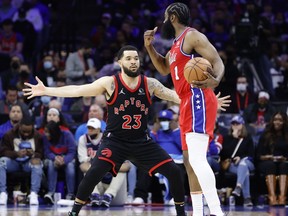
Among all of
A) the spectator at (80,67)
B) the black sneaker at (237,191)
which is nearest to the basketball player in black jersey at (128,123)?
the black sneaker at (237,191)

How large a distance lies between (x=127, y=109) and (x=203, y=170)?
1412 mm

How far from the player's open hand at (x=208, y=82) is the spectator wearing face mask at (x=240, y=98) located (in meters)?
7.43

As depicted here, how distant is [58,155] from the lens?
14555 millimetres

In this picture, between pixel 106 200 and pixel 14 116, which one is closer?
pixel 106 200

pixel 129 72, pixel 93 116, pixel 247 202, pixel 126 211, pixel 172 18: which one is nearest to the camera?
pixel 172 18

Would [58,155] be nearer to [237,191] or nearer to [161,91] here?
[237,191]

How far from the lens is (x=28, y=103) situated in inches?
660

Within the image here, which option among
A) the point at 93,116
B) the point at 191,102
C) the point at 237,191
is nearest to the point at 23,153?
the point at 93,116

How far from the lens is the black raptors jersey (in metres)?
9.95

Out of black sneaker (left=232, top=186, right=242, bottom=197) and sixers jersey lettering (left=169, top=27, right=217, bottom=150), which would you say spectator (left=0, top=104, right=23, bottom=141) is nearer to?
black sneaker (left=232, top=186, right=242, bottom=197)

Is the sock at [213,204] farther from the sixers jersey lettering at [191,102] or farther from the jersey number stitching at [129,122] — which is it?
the jersey number stitching at [129,122]

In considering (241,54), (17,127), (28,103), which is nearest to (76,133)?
(17,127)

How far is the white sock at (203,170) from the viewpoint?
895 cm

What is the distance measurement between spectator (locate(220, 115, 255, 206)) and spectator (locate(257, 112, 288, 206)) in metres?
0.20
